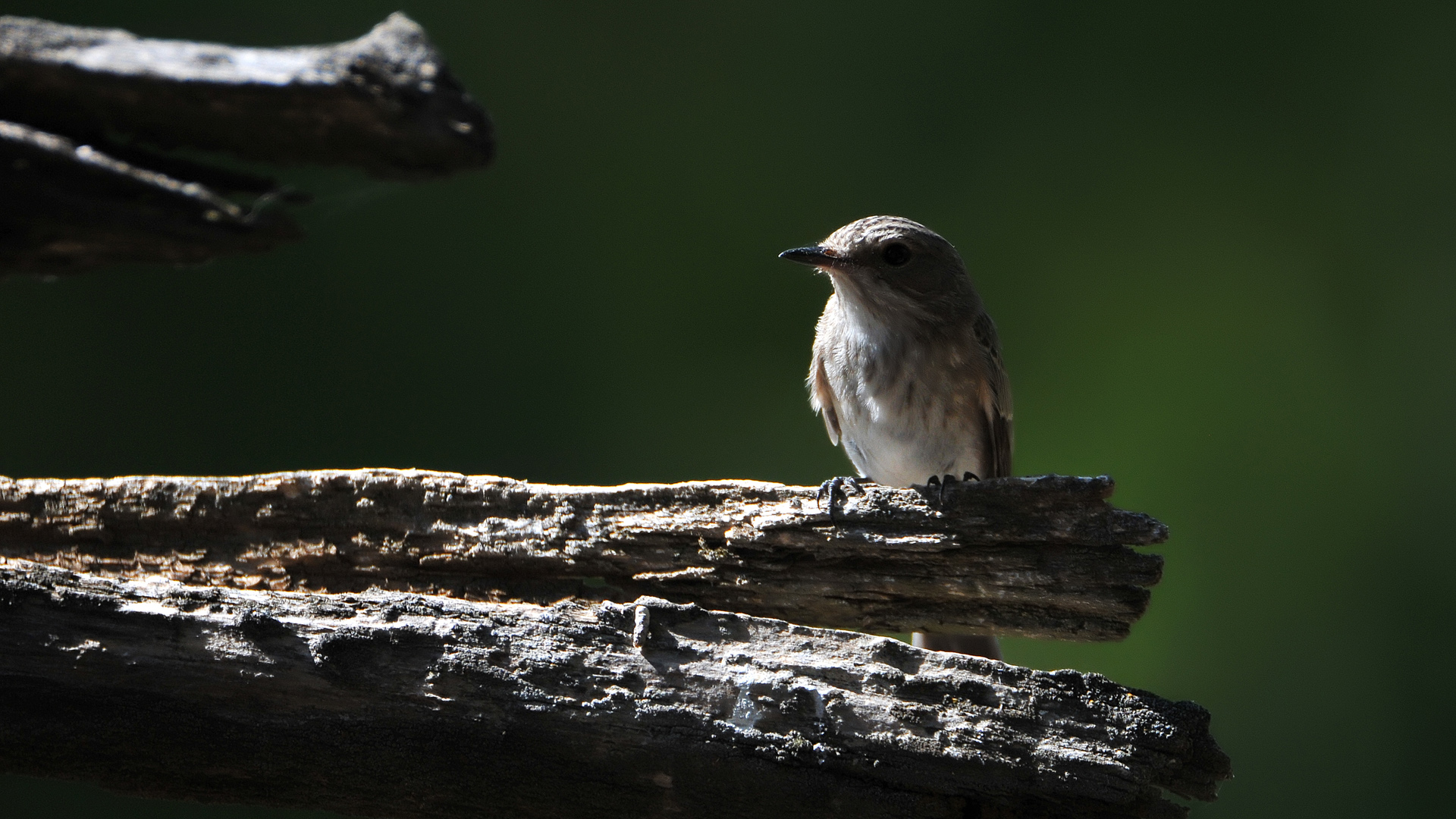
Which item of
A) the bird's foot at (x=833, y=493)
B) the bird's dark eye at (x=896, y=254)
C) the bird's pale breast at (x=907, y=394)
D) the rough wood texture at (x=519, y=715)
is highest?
the bird's dark eye at (x=896, y=254)

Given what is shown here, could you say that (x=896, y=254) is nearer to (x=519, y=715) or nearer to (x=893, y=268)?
(x=893, y=268)

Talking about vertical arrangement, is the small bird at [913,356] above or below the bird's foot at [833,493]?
above

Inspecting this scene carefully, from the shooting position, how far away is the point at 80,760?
1890 millimetres

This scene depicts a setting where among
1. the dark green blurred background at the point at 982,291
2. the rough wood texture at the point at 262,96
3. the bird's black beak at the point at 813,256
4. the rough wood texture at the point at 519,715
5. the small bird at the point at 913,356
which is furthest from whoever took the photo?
the dark green blurred background at the point at 982,291

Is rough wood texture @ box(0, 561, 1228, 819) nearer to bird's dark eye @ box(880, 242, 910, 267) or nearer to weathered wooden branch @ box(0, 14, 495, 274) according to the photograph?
bird's dark eye @ box(880, 242, 910, 267)

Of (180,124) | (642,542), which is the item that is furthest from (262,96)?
(642,542)

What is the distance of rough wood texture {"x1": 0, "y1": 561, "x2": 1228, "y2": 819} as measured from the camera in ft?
6.01

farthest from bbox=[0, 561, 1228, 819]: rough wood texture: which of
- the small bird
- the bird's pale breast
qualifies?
the bird's pale breast

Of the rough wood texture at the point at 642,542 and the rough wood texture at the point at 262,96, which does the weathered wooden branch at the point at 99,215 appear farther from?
the rough wood texture at the point at 642,542

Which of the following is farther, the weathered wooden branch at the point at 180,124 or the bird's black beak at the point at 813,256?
the weathered wooden branch at the point at 180,124

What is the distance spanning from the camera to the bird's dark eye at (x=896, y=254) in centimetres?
283

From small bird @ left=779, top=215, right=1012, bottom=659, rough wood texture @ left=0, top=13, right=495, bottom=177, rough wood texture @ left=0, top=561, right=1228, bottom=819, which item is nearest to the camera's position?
rough wood texture @ left=0, top=561, right=1228, bottom=819

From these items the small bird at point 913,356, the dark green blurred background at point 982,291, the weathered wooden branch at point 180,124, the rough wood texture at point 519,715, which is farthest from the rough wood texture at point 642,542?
the dark green blurred background at point 982,291

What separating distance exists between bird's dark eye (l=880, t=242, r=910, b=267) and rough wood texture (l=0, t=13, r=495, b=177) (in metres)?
1.16
